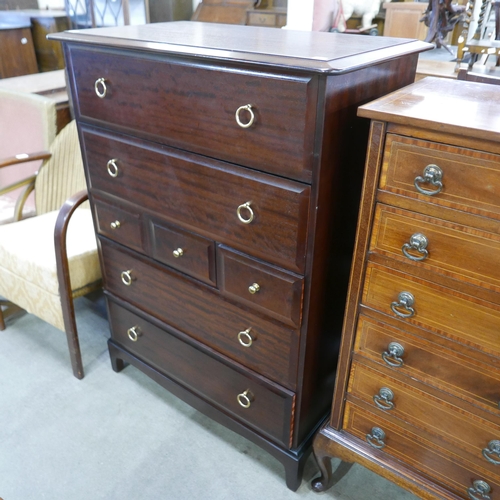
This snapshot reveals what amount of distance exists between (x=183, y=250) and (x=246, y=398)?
470 millimetres

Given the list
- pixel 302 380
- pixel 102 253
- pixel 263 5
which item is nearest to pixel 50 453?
pixel 102 253

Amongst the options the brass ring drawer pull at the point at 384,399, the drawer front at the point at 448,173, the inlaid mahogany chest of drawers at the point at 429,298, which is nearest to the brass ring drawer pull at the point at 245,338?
the inlaid mahogany chest of drawers at the point at 429,298

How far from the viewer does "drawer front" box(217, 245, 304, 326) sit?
1109 millimetres

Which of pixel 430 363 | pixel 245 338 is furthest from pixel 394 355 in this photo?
pixel 245 338

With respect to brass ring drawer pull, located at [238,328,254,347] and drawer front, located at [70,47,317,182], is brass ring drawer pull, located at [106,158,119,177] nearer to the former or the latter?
drawer front, located at [70,47,317,182]

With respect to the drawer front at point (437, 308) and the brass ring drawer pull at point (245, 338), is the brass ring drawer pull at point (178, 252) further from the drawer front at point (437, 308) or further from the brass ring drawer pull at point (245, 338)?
the drawer front at point (437, 308)

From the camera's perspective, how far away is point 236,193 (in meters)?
1.09

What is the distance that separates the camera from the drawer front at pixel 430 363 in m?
0.97

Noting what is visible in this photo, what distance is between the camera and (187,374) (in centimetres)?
156

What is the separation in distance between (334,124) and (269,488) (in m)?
1.12

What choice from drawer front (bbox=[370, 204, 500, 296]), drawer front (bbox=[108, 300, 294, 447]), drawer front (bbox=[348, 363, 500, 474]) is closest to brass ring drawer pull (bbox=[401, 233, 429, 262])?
drawer front (bbox=[370, 204, 500, 296])

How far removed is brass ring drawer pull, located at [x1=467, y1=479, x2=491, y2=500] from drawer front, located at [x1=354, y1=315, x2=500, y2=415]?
0.70 feet

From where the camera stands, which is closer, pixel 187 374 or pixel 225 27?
pixel 225 27

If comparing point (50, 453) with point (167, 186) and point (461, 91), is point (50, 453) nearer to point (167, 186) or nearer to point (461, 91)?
point (167, 186)
